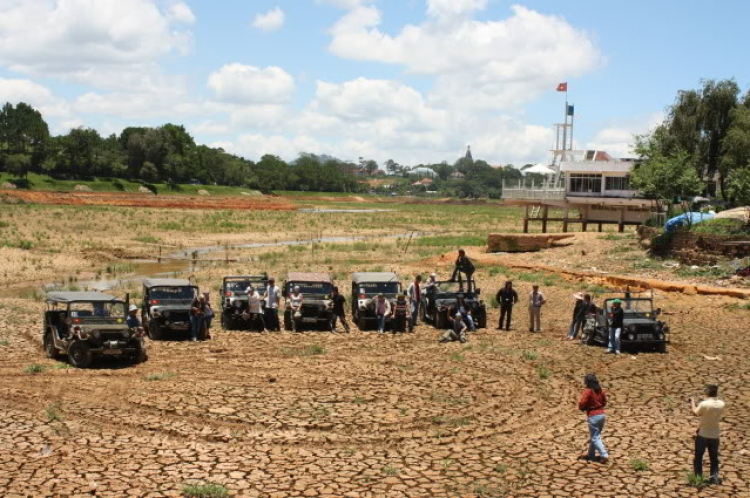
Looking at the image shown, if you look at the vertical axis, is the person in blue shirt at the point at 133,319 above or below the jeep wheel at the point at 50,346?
above

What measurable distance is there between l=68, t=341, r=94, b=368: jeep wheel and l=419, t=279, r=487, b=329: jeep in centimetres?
1096

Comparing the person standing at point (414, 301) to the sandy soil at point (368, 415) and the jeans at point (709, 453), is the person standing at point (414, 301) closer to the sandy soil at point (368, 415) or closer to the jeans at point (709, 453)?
the sandy soil at point (368, 415)

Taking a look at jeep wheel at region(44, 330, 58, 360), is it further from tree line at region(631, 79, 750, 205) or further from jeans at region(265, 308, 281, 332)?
tree line at region(631, 79, 750, 205)

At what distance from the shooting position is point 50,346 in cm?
2008

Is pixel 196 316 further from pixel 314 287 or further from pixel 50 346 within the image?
pixel 314 287

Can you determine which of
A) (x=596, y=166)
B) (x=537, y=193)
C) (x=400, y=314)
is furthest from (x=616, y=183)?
(x=400, y=314)

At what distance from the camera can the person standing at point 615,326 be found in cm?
2123

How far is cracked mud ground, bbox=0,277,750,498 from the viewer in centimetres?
1202

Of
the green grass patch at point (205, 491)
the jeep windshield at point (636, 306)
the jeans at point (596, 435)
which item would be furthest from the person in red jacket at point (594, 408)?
the jeep windshield at point (636, 306)

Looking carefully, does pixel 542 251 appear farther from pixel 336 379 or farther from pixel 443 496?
pixel 443 496

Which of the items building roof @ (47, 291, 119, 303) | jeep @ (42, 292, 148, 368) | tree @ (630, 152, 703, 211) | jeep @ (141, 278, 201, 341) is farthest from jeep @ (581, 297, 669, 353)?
tree @ (630, 152, 703, 211)

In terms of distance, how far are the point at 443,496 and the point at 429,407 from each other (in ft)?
14.7

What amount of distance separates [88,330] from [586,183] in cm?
4273

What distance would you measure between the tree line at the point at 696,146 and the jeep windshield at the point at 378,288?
20620mm
